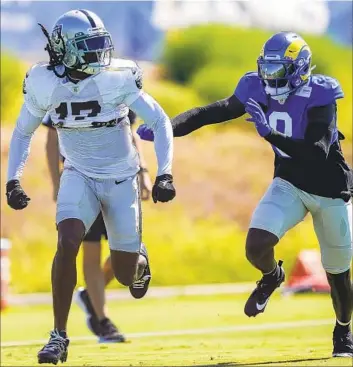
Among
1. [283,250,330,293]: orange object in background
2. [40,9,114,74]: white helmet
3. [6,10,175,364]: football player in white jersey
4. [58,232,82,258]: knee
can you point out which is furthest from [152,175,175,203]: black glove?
[283,250,330,293]: orange object in background

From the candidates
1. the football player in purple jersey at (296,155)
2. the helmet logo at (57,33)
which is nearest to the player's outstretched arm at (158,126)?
the football player in purple jersey at (296,155)

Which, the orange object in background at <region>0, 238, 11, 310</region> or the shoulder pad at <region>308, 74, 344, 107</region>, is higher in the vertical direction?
the shoulder pad at <region>308, 74, 344, 107</region>

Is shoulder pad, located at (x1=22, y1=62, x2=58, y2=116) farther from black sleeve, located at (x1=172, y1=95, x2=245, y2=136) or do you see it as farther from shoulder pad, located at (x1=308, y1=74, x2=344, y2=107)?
shoulder pad, located at (x1=308, y1=74, x2=344, y2=107)

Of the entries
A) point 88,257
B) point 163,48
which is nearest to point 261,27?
point 163,48

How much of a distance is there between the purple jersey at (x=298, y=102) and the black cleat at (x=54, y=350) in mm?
1503

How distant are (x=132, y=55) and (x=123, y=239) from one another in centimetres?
727

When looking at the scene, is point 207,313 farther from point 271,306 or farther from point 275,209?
point 275,209

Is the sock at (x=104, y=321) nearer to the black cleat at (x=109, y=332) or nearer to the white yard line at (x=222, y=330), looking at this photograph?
the black cleat at (x=109, y=332)

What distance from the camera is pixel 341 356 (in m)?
A: 6.42

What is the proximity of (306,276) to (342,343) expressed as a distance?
5.11 meters

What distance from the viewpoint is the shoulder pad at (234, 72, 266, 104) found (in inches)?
250

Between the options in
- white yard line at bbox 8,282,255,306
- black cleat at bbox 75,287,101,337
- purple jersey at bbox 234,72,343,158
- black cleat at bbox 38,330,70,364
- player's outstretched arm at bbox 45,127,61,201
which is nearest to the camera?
black cleat at bbox 38,330,70,364

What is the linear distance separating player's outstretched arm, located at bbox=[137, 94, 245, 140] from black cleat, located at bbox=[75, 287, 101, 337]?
2.08 m

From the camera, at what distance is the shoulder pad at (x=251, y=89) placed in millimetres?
6348
